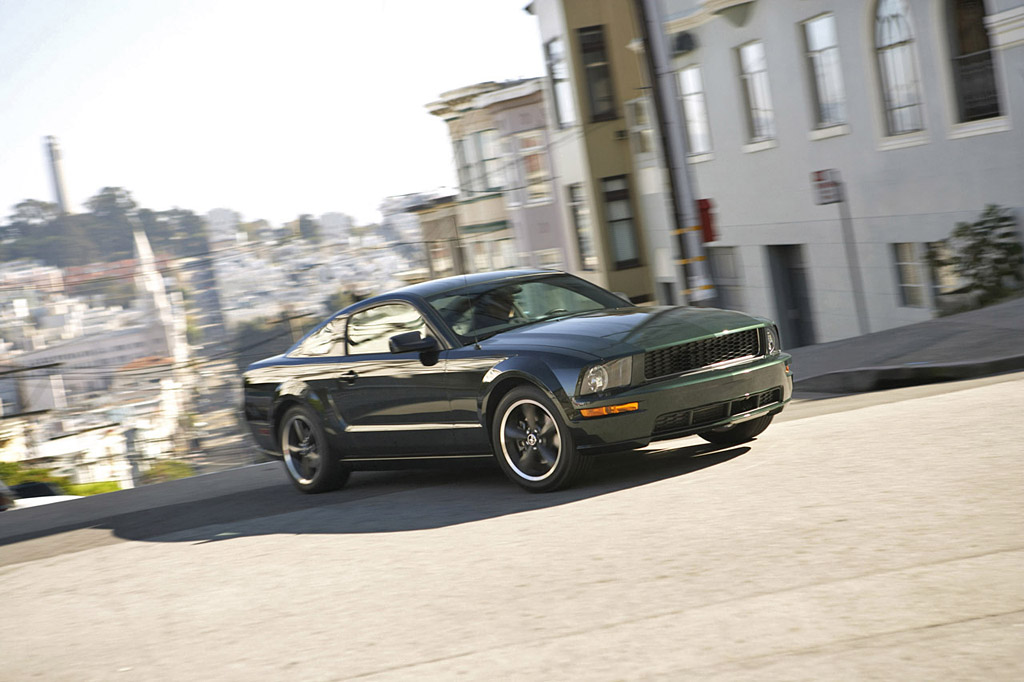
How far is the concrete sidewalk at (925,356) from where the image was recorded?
10.9 meters

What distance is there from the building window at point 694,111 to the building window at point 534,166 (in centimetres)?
1340

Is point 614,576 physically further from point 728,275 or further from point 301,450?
point 728,275

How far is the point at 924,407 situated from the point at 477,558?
4.20 m

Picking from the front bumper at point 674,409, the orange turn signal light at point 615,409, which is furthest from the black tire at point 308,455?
the orange turn signal light at point 615,409

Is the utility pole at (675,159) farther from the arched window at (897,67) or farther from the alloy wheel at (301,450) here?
→ the alloy wheel at (301,450)

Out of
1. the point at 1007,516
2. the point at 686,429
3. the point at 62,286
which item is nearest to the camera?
the point at 1007,516

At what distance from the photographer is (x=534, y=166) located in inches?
1649

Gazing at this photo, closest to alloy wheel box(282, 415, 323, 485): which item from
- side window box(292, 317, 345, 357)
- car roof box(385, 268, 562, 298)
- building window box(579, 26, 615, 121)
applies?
side window box(292, 317, 345, 357)

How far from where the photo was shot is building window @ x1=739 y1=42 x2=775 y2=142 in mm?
23312

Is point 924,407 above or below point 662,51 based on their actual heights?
below

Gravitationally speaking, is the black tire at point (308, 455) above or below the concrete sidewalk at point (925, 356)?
above

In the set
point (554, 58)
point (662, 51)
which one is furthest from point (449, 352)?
point (554, 58)

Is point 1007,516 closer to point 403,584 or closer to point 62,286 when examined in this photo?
point 403,584

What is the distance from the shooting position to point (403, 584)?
5906mm
